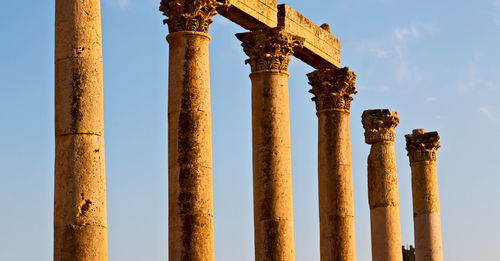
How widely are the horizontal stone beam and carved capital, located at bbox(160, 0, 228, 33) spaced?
2.92 metres

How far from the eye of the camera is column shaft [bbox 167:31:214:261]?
1291 inches

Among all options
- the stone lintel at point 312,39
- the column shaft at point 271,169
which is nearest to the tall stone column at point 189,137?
the column shaft at point 271,169

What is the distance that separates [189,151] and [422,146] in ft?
81.8

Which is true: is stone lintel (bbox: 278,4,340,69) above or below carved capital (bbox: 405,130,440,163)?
above

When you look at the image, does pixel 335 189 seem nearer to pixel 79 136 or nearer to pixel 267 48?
pixel 267 48

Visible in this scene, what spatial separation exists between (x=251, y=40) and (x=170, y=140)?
32.2 feet

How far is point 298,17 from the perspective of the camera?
148ft

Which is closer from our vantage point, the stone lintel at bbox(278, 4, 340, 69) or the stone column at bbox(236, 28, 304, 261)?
the stone column at bbox(236, 28, 304, 261)

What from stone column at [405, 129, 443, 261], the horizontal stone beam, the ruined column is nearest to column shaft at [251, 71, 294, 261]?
the horizontal stone beam

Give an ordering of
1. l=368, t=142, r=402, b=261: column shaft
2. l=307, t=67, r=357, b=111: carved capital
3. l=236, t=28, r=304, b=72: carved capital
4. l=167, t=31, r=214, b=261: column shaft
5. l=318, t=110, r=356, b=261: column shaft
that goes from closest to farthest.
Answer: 1. l=167, t=31, r=214, b=261: column shaft
2. l=236, t=28, r=304, b=72: carved capital
3. l=318, t=110, r=356, b=261: column shaft
4. l=307, t=67, r=357, b=111: carved capital
5. l=368, t=142, r=402, b=261: column shaft

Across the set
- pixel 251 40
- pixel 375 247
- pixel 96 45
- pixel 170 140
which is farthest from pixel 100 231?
pixel 375 247

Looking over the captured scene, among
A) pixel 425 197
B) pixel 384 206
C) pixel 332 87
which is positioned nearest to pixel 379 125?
pixel 332 87

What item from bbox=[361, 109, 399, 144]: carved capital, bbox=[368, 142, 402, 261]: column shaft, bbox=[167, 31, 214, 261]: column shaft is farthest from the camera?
bbox=[361, 109, 399, 144]: carved capital

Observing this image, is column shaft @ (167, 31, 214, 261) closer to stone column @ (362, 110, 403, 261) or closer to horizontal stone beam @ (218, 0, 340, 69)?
horizontal stone beam @ (218, 0, 340, 69)
